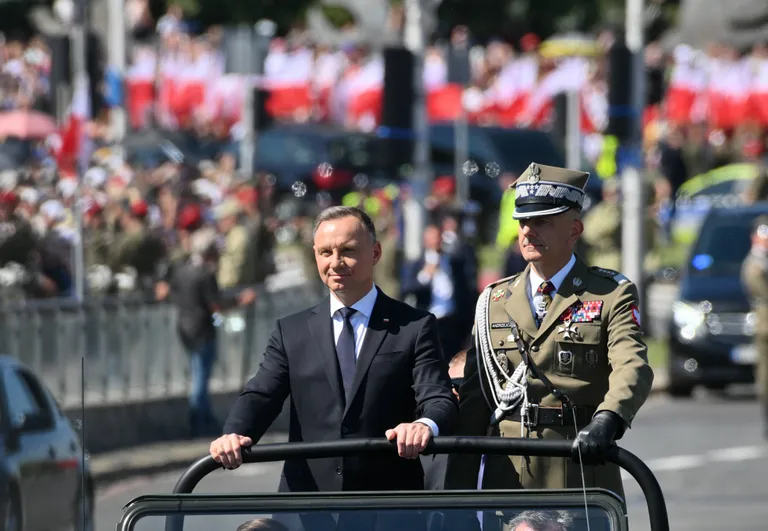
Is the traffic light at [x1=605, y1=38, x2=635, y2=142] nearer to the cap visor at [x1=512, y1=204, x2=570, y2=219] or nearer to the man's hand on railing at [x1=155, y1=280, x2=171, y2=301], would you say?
the man's hand on railing at [x1=155, y1=280, x2=171, y2=301]

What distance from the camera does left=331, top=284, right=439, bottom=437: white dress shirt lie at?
576 centimetres

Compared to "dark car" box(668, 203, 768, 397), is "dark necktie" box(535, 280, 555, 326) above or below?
above

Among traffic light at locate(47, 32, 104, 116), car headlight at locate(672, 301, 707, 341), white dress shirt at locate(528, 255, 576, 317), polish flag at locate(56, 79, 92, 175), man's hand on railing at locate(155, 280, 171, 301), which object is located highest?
traffic light at locate(47, 32, 104, 116)

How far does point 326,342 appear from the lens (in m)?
5.75

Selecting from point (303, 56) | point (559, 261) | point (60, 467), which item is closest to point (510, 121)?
point (303, 56)

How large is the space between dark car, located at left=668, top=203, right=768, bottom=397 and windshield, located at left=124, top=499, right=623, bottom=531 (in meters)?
16.2

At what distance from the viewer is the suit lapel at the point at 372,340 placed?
5.69 m

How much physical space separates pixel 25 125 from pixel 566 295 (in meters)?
24.7

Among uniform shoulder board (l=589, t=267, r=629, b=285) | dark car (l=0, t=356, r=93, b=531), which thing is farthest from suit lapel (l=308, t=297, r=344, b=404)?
dark car (l=0, t=356, r=93, b=531)

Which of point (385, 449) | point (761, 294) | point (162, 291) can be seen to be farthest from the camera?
point (761, 294)

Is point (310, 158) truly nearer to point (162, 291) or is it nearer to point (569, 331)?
point (162, 291)

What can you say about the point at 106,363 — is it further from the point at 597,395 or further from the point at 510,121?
the point at 510,121

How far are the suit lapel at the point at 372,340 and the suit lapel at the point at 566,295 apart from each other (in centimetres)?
45

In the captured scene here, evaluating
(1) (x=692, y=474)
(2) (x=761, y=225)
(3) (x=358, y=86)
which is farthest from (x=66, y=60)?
(3) (x=358, y=86)
